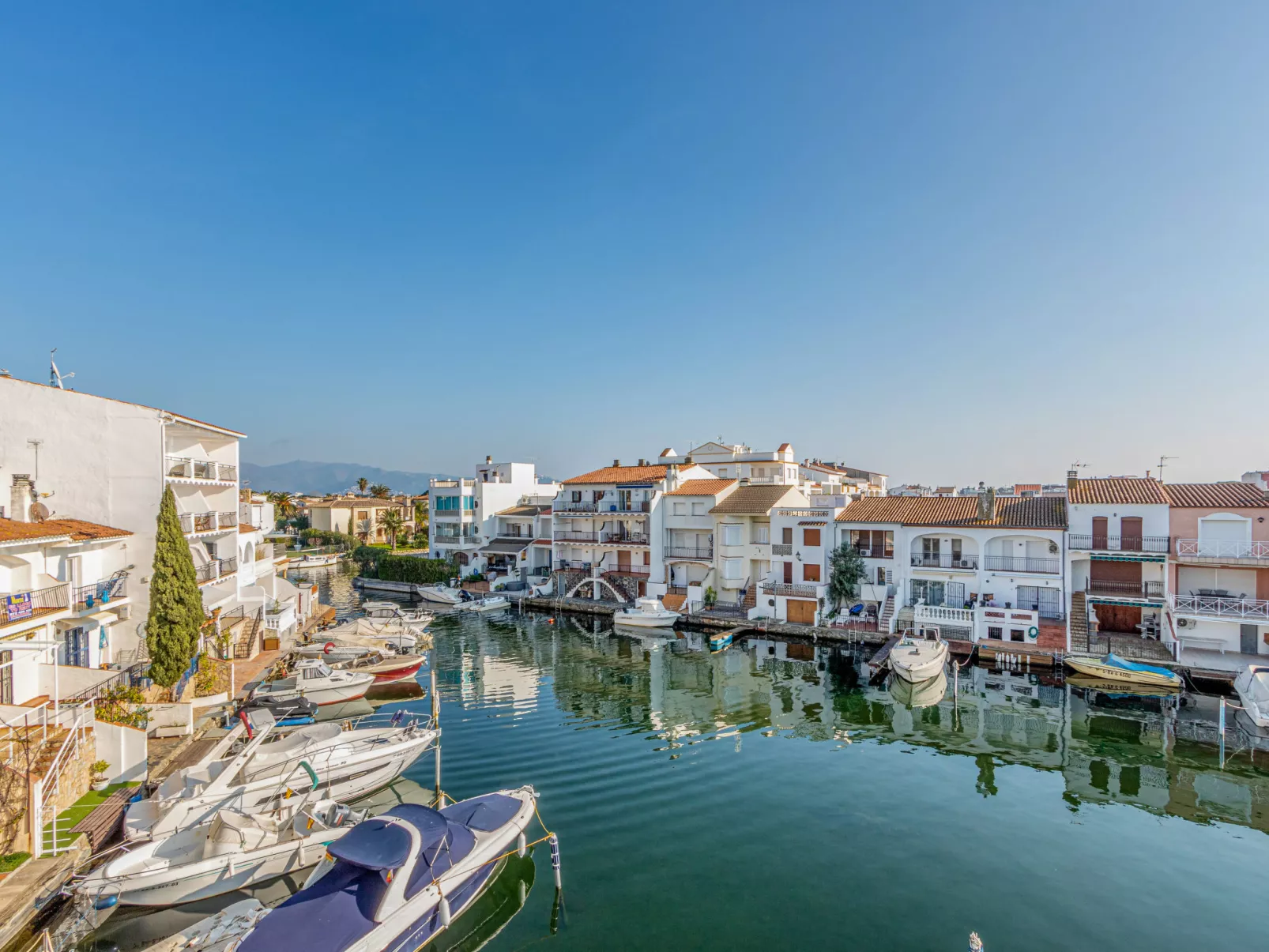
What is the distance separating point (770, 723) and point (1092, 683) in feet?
50.6

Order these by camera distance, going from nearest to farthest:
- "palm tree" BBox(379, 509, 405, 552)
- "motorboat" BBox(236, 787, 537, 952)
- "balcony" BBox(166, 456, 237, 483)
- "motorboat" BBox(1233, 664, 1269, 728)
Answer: "motorboat" BBox(236, 787, 537, 952) < "motorboat" BBox(1233, 664, 1269, 728) < "balcony" BBox(166, 456, 237, 483) < "palm tree" BBox(379, 509, 405, 552)

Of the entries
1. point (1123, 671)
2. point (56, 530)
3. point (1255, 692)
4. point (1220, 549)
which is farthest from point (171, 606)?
point (1220, 549)

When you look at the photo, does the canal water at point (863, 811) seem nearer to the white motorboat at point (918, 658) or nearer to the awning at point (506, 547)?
the white motorboat at point (918, 658)

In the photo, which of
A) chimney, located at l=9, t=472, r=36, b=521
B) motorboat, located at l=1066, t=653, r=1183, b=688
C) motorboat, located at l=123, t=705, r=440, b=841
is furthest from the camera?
motorboat, located at l=1066, t=653, r=1183, b=688

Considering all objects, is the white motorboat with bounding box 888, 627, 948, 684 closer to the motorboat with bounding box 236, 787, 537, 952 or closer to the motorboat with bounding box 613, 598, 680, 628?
the motorboat with bounding box 613, 598, 680, 628

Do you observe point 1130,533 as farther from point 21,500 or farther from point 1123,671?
point 21,500

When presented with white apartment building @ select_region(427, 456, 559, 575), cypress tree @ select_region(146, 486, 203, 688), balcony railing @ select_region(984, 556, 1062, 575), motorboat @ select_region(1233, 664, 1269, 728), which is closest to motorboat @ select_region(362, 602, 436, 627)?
white apartment building @ select_region(427, 456, 559, 575)

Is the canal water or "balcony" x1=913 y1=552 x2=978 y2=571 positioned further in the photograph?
"balcony" x1=913 y1=552 x2=978 y2=571

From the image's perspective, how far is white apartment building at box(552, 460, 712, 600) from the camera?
1875 inches

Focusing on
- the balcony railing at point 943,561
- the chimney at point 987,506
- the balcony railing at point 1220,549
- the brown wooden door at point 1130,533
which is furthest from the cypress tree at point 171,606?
the balcony railing at point 1220,549

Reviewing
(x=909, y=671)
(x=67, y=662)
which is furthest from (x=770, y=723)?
(x=67, y=662)

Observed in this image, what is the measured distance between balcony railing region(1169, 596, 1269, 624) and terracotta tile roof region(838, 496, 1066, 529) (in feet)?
19.0

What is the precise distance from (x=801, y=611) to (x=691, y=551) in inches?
386

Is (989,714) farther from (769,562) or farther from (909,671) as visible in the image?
(769,562)
